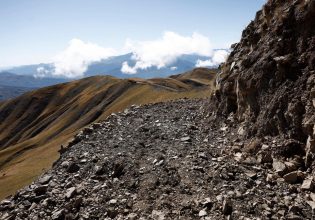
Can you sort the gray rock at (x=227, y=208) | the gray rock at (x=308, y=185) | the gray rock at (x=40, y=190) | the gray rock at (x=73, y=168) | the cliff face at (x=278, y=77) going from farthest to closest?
1. the gray rock at (x=73, y=168)
2. the gray rock at (x=40, y=190)
3. the cliff face at (x=278, y=77)
4. the gray rock at (x=308, y=185)
5. the gray rock at (x=227, y=208)

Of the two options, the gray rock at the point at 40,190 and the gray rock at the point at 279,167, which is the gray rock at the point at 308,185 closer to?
the gray rock at the point at 279,167

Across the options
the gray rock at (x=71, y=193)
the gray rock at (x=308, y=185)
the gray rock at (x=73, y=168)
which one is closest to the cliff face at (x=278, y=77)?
the gray rock at (x=308, y=185)

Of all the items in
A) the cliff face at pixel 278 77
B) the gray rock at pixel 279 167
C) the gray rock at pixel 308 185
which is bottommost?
the gray rock at pixel 308 185

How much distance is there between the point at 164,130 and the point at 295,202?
1548cm

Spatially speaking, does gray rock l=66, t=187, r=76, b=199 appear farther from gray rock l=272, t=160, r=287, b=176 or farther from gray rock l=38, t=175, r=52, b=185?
gray rock l=272, t=160, r=287, b=176

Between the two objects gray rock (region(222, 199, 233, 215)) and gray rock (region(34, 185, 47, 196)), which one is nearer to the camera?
gray rock (region(222, 199, 233, 215))

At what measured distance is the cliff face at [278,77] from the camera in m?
21.0

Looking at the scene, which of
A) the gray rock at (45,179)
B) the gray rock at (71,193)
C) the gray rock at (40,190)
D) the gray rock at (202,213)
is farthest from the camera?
the gray rock at (45,179)

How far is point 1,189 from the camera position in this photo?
5556cm

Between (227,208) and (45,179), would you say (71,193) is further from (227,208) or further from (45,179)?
(227,208)

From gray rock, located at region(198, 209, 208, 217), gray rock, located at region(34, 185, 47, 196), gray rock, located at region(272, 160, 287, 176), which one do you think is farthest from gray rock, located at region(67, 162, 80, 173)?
gray rock, located at region(272, 160, 287, 176)

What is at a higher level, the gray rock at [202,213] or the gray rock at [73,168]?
the gray rock at [73,168]

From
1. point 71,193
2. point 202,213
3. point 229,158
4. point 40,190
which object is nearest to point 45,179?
point 40,190

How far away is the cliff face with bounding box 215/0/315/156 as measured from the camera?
21.0 m
